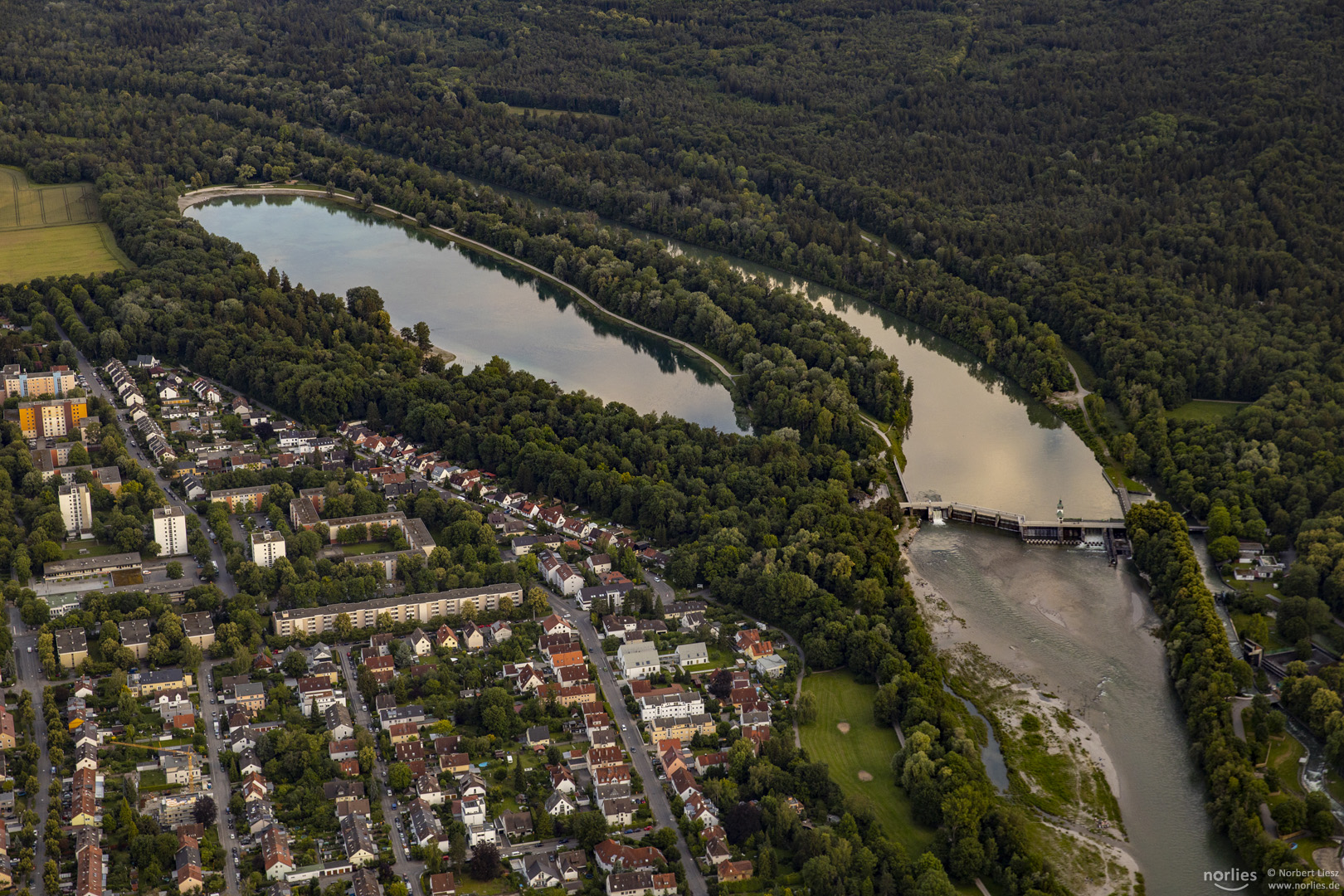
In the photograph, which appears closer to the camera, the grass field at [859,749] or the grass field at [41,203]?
the grass field at [859,749]

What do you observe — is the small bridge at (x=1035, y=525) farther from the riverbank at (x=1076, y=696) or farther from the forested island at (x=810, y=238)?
the forested island at (x=810, y=238)

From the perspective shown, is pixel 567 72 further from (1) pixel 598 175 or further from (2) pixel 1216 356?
(2) pixel 1216 356

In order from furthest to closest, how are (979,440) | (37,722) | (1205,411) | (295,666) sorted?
(979,440), (1205,411), (295,666), (37,722)

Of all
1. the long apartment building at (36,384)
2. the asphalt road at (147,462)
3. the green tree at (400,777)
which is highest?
the long apartment building at (36,384)

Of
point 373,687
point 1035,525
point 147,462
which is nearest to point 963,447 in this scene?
point 1035,525

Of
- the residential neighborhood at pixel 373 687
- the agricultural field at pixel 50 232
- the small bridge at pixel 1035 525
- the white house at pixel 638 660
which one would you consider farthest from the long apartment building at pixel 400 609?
the agricultural field at pixel 50 232

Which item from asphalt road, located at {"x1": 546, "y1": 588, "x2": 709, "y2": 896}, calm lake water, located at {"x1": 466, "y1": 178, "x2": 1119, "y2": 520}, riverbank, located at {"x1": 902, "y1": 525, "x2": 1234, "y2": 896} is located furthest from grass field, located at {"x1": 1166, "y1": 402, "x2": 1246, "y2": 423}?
asphalt road, located at {"x1": 546, "y1": 588, "x2": 709, "y2": 896}

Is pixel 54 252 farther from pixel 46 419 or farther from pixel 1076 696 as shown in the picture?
pixel 1076 696
